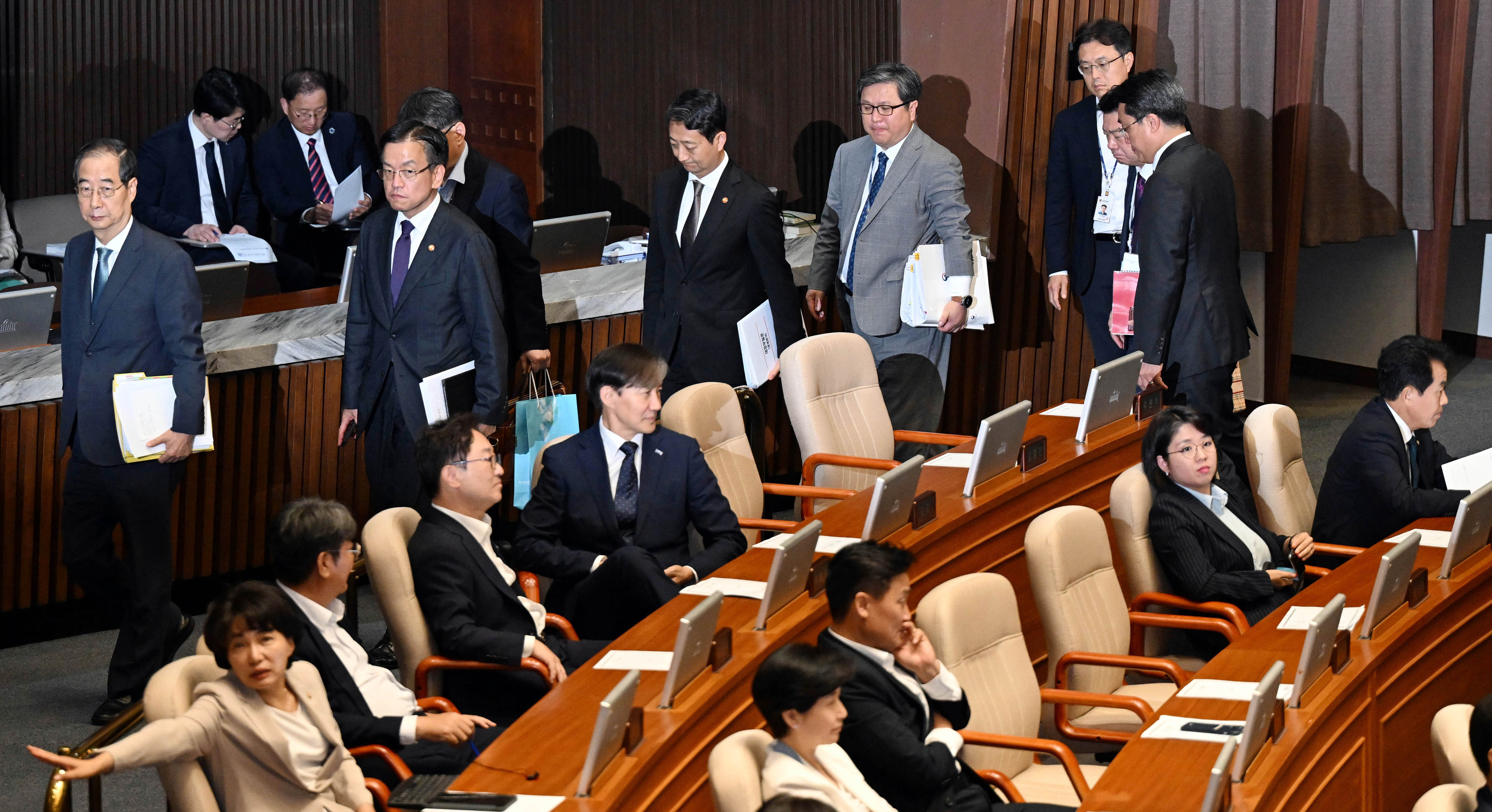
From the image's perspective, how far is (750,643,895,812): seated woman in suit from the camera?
2.61 m

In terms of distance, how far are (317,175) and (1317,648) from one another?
5.36 metres

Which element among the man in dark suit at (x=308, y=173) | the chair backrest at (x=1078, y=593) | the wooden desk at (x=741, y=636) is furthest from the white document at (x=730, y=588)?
the man in dark suit at (x=308, y=173)

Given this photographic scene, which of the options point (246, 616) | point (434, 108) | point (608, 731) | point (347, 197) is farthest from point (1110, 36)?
point (246, 616)

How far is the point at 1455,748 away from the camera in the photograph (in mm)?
2992

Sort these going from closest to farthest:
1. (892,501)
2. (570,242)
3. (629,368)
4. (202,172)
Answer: (892,501), (629,368), (570,242), (202,172)

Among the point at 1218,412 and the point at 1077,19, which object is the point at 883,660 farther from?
the point at 1077,19

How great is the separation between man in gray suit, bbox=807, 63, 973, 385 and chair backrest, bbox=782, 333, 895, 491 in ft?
1.09

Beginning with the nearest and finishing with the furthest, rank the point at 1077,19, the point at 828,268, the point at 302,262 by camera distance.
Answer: the point at 828,268 → the point at 1077,19 → the point at 302,262

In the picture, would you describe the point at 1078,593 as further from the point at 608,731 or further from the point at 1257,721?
the point at 608,731

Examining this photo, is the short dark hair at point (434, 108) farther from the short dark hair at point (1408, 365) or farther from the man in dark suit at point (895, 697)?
the short dark hair at point (1408, 365)

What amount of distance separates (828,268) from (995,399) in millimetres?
1236

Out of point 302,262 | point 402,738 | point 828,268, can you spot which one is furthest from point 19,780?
point 302,262

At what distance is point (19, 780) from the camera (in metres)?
3.84

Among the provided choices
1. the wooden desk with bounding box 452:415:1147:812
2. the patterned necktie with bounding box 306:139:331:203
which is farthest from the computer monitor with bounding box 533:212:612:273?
the wooden desk with bounding box 452:415:1147:812
